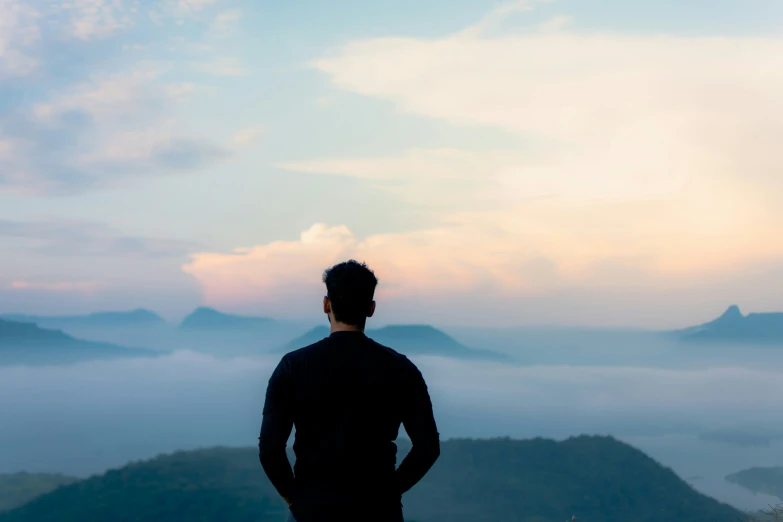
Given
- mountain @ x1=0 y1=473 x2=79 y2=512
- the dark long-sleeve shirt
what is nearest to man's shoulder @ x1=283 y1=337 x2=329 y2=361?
the dark long-sleeve shirt

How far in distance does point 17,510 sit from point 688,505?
470 ft

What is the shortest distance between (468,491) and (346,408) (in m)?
152

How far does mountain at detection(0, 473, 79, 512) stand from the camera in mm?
161750

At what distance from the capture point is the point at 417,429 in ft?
13.8

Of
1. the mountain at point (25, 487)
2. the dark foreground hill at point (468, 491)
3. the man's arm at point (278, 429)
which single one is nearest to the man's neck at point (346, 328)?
the man's arm at point (278, 429)

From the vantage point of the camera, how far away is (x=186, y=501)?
127375 millimetres

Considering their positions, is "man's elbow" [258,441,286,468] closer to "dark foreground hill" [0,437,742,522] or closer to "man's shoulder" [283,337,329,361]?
"man's shoulder" [283,337,329,361]

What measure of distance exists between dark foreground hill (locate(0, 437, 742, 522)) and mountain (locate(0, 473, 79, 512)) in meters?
4.17

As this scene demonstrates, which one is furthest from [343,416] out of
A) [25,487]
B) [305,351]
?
[25,487]

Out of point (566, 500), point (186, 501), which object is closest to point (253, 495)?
point (186, 501)

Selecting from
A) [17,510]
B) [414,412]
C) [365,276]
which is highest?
[365,276]

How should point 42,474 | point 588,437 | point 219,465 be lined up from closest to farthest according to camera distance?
1. point 219,465
2. point 588,437
3. point 42,474

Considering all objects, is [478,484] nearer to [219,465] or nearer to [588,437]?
[588,437]

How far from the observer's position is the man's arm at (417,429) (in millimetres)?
4062
